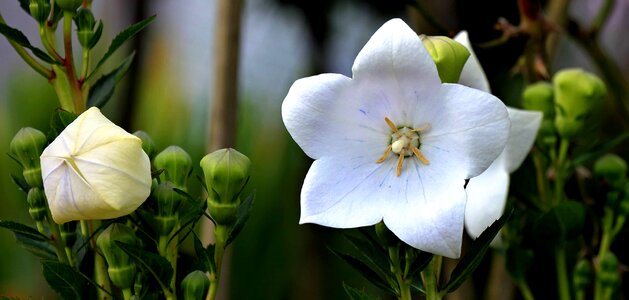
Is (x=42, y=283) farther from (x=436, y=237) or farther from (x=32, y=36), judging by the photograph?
(x=436, y=237)

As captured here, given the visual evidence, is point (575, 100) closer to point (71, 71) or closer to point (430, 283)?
point (430, 283)

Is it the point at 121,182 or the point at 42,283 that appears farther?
the point at 42,283

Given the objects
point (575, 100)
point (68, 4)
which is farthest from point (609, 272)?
point (68, 4)

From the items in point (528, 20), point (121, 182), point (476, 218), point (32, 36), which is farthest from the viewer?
point (32, 36)

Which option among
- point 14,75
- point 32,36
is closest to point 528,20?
→ point 14,75

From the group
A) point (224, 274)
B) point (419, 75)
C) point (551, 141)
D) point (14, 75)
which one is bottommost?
point (14, 75)

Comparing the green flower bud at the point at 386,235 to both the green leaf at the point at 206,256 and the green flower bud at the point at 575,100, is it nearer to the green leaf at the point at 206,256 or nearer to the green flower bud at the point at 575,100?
the green leaf at the point at 206,256
